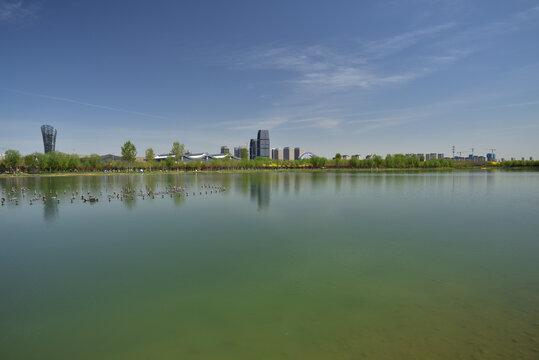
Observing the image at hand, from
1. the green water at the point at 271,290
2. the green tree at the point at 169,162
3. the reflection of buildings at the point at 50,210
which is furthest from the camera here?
the green tree at the point at 169,162

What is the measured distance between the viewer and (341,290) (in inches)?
332

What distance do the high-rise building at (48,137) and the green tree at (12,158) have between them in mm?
103598

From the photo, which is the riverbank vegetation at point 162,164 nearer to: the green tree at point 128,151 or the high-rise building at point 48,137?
the green tree at point 128,151

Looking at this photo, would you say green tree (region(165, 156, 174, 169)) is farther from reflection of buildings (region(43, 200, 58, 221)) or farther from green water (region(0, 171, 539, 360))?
green water (region(0, 171, 539, 360))

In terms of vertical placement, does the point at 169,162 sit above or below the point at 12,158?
below

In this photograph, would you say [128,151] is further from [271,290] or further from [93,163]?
[271,290]

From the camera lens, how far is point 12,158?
8138 cm

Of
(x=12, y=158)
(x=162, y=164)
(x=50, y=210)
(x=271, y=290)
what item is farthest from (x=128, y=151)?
(x=271, y=290)

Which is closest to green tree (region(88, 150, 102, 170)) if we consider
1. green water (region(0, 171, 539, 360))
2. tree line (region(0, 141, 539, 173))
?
tree line (region(0, 141, 539, 173))

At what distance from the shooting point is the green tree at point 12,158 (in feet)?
265

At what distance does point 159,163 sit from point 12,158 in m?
42.9

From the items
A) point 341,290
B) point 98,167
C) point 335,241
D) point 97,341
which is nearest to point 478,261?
point 335,241

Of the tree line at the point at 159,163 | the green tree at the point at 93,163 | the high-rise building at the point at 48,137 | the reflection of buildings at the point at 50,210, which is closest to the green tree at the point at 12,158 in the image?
the tree line at the point at 159,163

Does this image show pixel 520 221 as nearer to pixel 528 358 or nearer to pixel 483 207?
pixel 483 207
